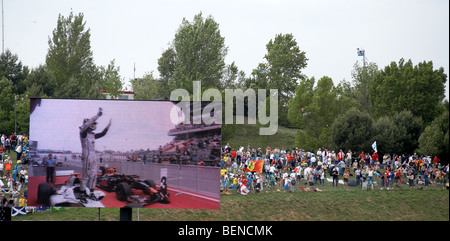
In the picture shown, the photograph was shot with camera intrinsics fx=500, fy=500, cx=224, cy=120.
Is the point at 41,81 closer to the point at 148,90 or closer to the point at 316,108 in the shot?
the point at 148,90

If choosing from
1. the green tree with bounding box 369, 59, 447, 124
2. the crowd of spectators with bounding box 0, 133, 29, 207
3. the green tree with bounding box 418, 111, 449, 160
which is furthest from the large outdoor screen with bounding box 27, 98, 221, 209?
the green tree with bounding box 369, 59, 447, 124

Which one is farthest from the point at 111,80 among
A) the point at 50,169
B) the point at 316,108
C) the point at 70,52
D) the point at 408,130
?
the point at 50,169

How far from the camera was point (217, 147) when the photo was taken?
13.8 metres

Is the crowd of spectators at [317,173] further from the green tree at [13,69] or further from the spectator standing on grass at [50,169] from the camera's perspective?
the green tree at [13,69]

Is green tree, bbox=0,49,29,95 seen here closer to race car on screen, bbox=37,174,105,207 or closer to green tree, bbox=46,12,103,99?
green tree, bbox=46,12,103,99

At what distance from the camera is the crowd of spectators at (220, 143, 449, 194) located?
78.8ft

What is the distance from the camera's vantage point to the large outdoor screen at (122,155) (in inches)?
539

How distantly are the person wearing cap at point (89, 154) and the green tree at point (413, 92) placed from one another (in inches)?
1376

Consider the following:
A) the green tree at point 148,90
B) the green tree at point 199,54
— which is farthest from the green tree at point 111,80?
the green tree at point 199,54

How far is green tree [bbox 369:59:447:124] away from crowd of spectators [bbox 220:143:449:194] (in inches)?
609

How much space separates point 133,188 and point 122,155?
0.96 metres

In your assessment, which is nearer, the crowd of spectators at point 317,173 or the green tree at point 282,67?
the crowd of spectators at point 317,173
